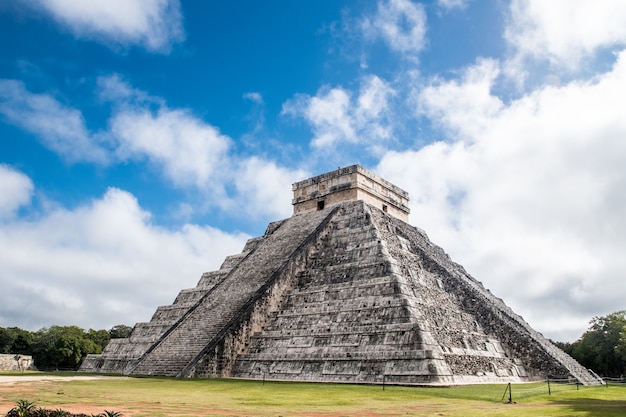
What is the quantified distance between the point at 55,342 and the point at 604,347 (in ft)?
134

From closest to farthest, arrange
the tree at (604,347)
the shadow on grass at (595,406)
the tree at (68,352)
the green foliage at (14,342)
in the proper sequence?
the shadow on grass at (595,406) < the tree at (604,347) < the tree at (68,352) < the green foliage at (14,342)

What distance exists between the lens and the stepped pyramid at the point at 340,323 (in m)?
13.5

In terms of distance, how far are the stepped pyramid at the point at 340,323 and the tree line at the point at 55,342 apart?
21.6m

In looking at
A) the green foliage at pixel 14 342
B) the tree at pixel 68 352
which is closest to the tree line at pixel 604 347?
the tree at pixel 68 352

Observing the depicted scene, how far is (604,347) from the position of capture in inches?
1098

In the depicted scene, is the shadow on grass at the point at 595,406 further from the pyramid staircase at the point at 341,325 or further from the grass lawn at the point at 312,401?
the pyramid staircase at the point at 341,325

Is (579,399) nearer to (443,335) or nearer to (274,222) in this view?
(443,335)

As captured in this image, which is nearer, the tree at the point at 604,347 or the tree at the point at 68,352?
the tree at the point at 604,347

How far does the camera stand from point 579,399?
1039cm

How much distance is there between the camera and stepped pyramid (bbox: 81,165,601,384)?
13.5 meters

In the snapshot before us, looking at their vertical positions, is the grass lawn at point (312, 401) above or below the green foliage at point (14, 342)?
below

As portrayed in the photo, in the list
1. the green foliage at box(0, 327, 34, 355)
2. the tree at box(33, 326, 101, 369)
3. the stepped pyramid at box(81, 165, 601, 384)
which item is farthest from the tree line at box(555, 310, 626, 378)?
the green foliage at box(0, 327, 34, 355)

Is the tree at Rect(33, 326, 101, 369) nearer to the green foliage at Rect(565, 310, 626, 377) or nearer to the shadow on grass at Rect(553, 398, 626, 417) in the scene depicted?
the green foliage at Rect(565, 310, 626, 377)

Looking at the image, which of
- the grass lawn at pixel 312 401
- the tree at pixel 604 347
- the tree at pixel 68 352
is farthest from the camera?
the tree at pixel 68 352
